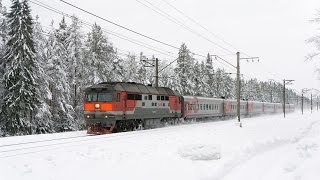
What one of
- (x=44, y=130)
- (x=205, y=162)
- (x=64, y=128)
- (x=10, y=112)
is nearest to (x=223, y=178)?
(x=205, y=162)

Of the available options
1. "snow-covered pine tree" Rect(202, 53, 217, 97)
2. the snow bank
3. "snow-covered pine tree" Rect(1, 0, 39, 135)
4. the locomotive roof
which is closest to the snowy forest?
"snow-covered pine tree" Rect(1, 0, 39, 135)

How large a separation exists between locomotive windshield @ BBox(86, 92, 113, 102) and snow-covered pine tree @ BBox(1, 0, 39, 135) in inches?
440

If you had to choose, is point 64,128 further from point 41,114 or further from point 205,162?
point 205,162

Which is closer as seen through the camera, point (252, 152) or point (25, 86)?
point (252, 152)

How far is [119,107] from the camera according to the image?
25484 mm

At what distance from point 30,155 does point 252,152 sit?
1008 centimetres

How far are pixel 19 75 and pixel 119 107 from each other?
45.6 feet

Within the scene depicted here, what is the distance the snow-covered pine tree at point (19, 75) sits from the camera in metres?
34.5

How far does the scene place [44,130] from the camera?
38.4 m

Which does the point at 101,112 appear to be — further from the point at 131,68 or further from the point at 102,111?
the point at 131,68

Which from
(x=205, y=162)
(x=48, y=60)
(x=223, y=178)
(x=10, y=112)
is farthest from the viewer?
(x=48, y=60)

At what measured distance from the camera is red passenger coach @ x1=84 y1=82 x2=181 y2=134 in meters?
25.0

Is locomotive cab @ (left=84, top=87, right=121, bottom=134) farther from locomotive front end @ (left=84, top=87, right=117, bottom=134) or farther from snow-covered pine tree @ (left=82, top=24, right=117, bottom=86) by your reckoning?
snow-covered pine tree @ (left=82, top=24, right=117, bottom=86)

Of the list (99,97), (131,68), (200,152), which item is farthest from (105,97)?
(131,68)
